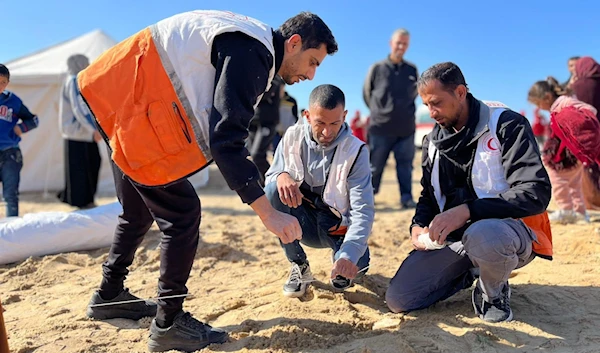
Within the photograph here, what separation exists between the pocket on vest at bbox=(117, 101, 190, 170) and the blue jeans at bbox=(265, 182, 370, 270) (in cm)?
106

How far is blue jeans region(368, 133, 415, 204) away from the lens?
5.95m

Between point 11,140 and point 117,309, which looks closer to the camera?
point 117,309

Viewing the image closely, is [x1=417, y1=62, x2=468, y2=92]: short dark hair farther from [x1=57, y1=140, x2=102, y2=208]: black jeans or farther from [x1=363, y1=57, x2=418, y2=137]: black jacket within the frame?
[x1=57, y1=140, x2=102, y2=208]: black jeans

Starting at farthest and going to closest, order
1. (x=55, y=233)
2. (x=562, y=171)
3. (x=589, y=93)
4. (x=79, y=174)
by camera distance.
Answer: (x=79, y=174) < (x=589, y=93) < (x=562, y=171) < (x=55, y=233)

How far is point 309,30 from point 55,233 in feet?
8.78

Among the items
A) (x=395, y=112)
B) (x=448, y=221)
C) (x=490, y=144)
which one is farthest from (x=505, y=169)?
(x=395, y=112)

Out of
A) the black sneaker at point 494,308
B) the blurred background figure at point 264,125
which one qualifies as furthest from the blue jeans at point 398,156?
the black sneaker at point 494,308

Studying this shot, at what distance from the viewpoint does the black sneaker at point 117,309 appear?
8.21 ft

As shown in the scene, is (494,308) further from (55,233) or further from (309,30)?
(55,233)

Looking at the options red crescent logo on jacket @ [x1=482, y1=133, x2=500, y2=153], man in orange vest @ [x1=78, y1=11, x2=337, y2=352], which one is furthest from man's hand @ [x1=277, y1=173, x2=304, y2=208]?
red crescent logo on jacket @ [x1=482, y1=133, x2=500, y2=153]

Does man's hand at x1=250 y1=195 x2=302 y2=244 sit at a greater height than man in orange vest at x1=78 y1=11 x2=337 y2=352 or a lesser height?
lesser

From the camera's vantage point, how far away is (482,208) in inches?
88.2

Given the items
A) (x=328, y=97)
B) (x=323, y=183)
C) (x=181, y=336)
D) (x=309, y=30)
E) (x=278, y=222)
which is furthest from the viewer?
(x=323, y=183)

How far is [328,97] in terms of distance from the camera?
2.56 m
